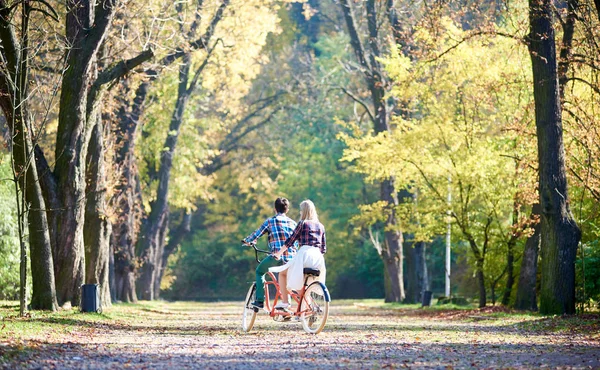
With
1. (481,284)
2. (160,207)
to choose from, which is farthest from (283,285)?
(160,207)

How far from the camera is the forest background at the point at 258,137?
2059 centimetres

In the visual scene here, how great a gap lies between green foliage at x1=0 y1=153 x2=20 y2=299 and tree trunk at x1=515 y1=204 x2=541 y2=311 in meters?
15.1

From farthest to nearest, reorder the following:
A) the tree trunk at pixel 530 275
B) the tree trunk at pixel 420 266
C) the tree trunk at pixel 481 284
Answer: the tree trunk at pixel 420 266 → the tree trunk at pixel 481 284 → the tree trunk at pixel 530 275

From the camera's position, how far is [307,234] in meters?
15.4

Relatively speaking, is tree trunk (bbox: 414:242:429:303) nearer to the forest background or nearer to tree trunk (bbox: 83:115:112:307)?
the forest background

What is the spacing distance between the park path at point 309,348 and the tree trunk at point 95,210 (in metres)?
6.22

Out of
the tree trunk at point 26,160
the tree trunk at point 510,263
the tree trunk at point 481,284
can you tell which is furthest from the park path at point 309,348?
the tree trunk at point 481,284

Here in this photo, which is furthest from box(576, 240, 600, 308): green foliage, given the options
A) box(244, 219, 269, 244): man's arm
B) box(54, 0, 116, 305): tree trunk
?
box(54, 0, 116, 305): tree trunk

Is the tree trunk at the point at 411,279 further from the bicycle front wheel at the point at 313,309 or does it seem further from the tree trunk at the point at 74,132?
the bicycle front wheel at the point at 313,309

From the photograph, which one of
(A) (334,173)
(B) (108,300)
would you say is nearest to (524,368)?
(B) (108,300)

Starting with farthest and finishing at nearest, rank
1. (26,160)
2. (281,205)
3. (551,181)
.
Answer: (551,181)
(26,160)
(281,205)

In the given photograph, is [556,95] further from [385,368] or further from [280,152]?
[280,152]

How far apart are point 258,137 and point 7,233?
2530 cm

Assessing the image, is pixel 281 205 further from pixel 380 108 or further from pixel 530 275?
pixel 380 108
